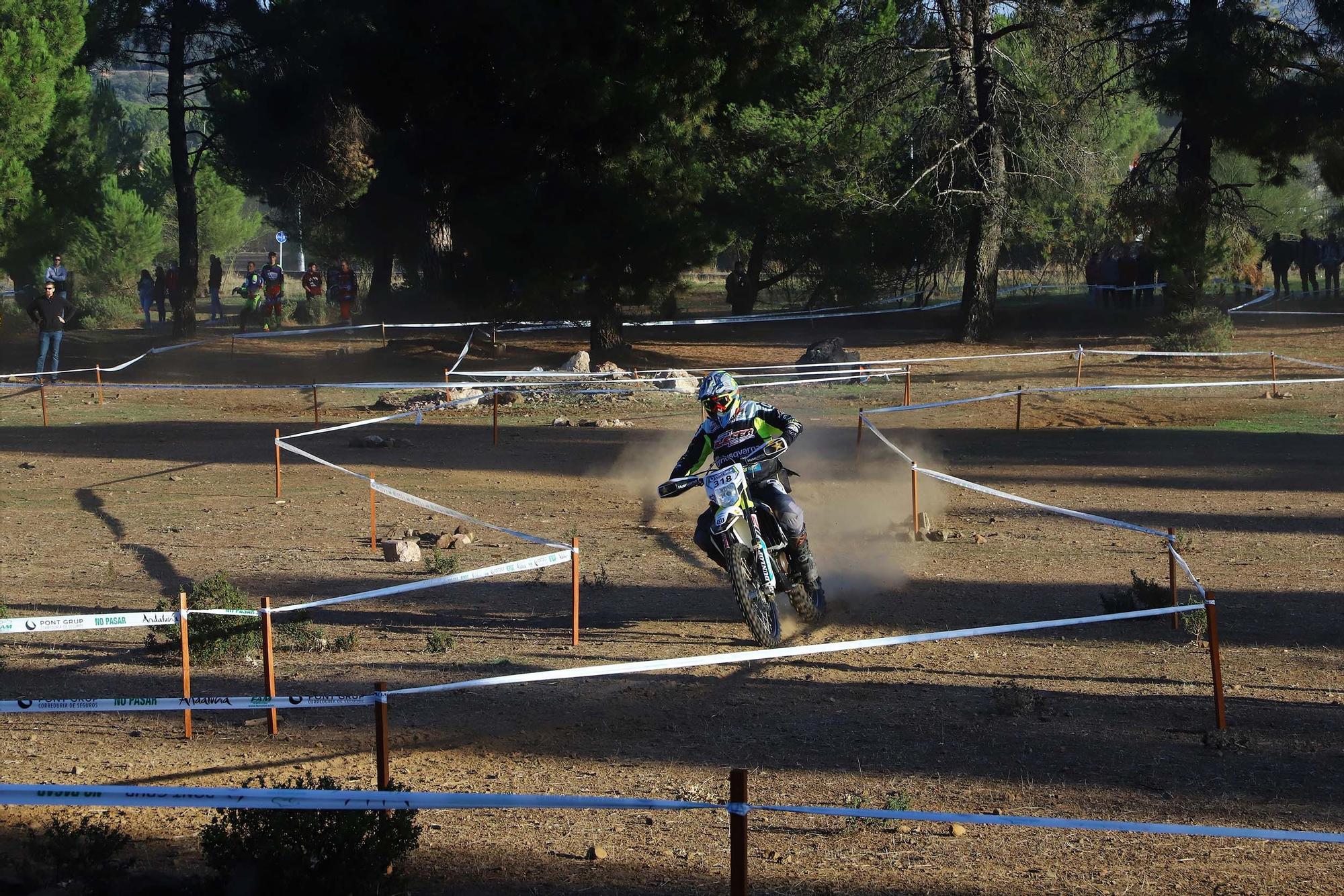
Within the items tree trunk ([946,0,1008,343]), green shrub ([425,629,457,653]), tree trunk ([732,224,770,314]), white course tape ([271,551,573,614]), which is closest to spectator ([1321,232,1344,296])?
tree trunk ([946,0,1008,343])

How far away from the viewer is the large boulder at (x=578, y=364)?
25.6m

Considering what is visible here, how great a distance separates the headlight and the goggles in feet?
2.35

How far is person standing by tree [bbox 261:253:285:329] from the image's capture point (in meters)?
35.2

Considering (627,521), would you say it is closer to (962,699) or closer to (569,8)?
(962,699)

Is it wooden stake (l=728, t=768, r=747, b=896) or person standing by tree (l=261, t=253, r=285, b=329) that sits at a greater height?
person standing by tree (l=261, t=253, r=285, b=329)

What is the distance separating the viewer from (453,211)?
25.6 meters

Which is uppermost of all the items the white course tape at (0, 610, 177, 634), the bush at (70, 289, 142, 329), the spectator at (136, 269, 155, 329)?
the spectator at (136, 269, 155, 329)

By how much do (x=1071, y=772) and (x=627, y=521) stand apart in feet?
24.3

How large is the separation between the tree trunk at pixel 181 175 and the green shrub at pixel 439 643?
26204mm

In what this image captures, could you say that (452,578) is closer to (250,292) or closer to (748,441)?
(748,441)

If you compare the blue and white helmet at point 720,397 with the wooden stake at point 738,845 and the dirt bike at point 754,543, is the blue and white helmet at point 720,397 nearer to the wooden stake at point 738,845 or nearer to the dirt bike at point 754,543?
the dirt bike at point 754,543

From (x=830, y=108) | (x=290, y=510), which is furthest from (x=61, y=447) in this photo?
(x=830, y=108)

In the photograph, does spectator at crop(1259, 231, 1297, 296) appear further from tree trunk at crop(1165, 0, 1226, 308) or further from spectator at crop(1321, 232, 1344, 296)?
tree trunk at crop(1165, 0, 1226, 308)

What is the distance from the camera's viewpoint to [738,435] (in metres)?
8.39
